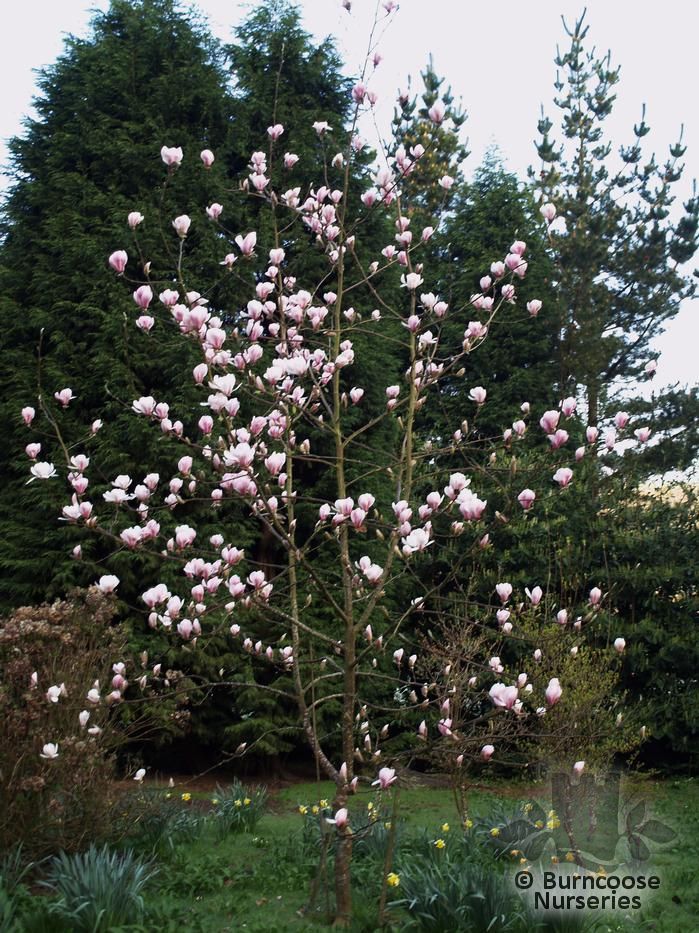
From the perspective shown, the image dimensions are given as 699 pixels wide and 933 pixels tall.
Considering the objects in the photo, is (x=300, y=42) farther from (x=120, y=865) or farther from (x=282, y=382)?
(x=120, y=865)

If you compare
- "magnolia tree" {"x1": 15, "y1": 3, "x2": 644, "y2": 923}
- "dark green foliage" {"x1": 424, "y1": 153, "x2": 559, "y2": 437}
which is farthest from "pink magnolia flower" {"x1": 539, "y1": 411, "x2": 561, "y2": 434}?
"dark green foliage" {"x1": 424, "y1": 153, "x2": 559, "y2": 437}

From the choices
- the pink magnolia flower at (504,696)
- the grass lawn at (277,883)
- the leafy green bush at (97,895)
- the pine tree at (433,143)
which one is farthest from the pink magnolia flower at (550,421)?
the pine tree at (433,143)

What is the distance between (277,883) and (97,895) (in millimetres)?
1113

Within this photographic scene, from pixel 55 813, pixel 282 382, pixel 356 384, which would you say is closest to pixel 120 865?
pixel 55 813

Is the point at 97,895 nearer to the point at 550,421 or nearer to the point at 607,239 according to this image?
the point at 550,421

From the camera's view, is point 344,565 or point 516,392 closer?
point 344,565

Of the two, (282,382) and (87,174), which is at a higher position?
(87,174)

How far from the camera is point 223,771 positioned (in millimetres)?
7336

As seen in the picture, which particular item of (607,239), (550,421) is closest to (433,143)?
(607,239)

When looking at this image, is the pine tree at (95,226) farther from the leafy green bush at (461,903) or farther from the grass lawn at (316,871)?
the leafy green bush at (461,903)

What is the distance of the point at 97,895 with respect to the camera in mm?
3371

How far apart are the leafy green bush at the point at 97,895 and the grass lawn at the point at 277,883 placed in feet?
0.44

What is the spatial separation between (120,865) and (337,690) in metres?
3.66

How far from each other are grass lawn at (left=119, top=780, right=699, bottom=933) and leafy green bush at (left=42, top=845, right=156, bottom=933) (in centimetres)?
13
